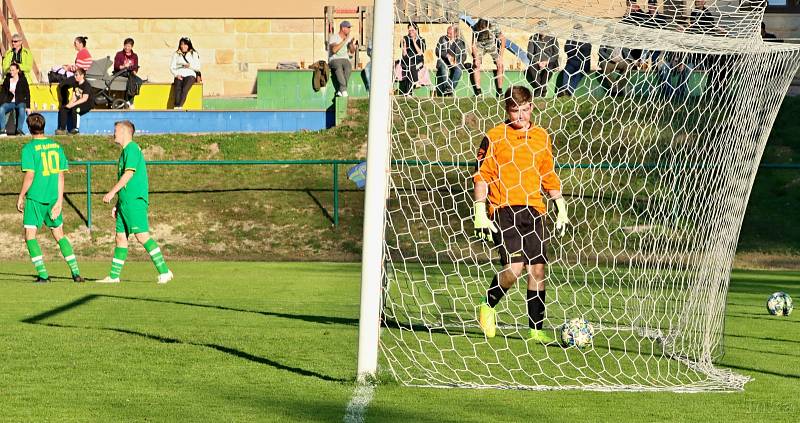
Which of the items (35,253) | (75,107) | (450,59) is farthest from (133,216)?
(75,107)

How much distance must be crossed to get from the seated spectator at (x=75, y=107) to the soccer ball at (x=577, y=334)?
19.0 m

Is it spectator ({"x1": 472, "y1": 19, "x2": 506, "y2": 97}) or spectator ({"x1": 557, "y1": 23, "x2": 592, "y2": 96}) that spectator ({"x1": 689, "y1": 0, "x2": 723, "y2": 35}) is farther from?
spectator ({"x1": 472, "y1": 19, "x2": 506, "y2": 97})

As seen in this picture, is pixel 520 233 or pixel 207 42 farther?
pixel 207 42

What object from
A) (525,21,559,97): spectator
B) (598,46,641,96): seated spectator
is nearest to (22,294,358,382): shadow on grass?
(525,21,559,97): spectator

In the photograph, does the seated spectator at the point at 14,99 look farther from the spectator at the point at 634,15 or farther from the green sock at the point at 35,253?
the spectator at the point at 634,15

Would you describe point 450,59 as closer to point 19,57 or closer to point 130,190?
point 130,190

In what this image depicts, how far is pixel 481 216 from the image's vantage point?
858 centimetres

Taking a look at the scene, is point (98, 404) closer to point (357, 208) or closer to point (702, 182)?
point (702, 182)

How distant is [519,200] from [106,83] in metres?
19.7

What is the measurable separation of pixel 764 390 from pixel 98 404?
3844 millimetres

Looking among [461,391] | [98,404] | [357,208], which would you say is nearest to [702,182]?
[461,391]

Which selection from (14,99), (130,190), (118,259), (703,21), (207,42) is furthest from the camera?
(207,42)

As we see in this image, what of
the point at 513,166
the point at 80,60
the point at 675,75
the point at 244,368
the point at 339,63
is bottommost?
the point at 80,60

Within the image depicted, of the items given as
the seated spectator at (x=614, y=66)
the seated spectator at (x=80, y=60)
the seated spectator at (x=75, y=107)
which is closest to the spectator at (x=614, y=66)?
the seated spectator at (x=614, y=66)
